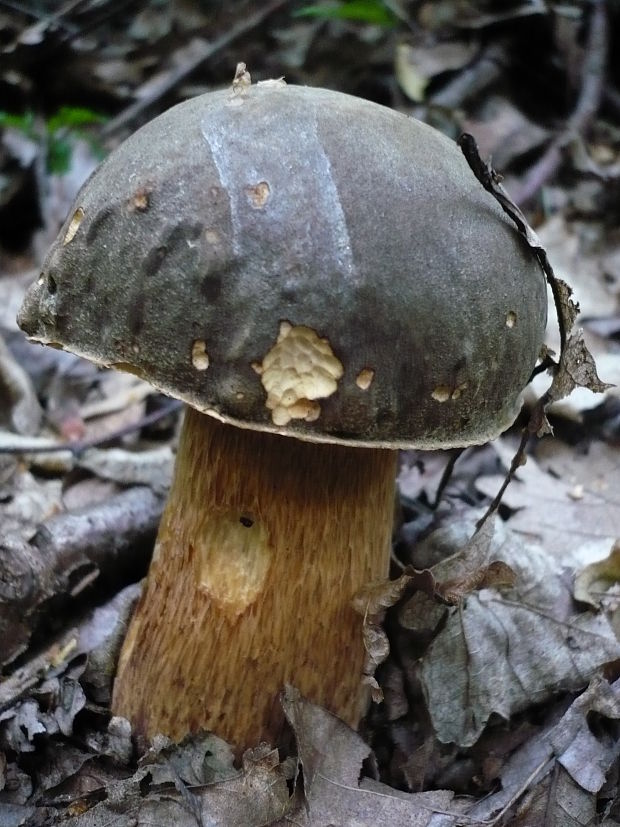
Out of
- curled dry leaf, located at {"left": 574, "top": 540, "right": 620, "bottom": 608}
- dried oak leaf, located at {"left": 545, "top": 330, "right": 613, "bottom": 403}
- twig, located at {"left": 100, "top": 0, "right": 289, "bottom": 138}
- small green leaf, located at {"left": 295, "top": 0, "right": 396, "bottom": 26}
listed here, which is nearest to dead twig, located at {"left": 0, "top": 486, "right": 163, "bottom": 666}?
curled dry leaf, located at {"left": 574, "top": 540, "right": 620, "bottom": 608}

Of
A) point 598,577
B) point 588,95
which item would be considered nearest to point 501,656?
point 598,577

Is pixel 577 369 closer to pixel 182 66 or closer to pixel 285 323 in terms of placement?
pixel 285 323

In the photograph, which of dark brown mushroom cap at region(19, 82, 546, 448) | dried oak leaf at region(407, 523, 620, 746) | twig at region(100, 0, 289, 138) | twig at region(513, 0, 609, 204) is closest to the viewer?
dark brown mushroom cap at region(19, 82, 546, 448)

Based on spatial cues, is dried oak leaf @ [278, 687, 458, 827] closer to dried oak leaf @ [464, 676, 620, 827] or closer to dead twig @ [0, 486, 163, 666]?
dried oak leaf @ [464, 676, 620, 827]

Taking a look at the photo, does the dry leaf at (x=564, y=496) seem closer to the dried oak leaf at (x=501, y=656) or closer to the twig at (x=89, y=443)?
the dried oak leaf at (x=501, y=656)

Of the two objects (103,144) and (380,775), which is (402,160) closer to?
(380,775)

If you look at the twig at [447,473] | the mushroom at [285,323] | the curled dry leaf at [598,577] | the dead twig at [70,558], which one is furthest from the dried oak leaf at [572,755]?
the dead twig at [70,558]
